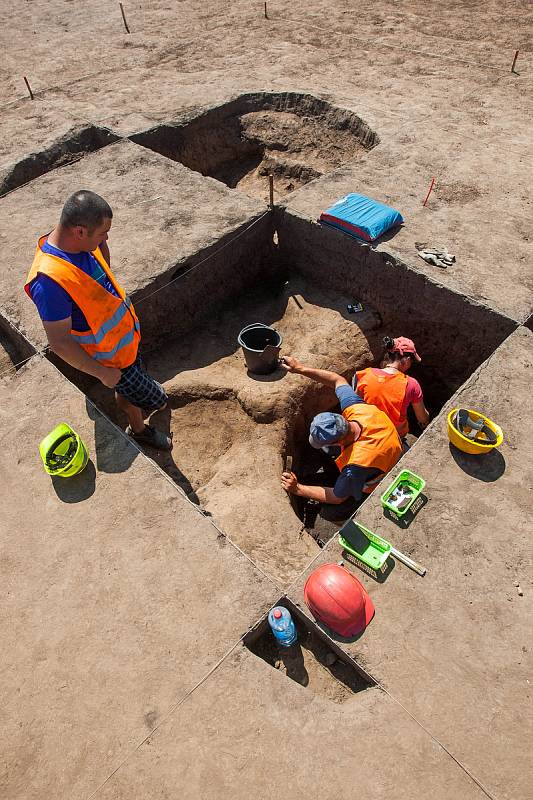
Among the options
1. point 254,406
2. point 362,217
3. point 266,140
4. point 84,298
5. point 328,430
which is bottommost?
point 254,406

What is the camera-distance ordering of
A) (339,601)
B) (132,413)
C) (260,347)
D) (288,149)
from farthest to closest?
(288,149) < (260,347) < (132,413) < (339,601)

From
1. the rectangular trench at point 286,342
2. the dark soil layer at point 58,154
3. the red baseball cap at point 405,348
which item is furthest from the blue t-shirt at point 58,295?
the dark soil layer at point 58,154

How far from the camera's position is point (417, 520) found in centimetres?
337

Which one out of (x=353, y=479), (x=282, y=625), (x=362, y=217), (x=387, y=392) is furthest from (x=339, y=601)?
(x=362, y=217)

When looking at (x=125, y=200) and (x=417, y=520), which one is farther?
(x=125, y=200)

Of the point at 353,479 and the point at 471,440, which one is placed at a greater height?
the point at 471,440

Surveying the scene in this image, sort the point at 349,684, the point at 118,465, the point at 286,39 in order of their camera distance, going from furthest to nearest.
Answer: the point at 286,39 < the point at 118,465 < the point at 349,684

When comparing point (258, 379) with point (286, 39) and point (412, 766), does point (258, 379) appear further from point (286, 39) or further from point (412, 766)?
point (286, 39)

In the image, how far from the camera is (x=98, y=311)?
11.6ft

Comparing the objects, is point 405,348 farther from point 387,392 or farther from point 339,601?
point 339,601

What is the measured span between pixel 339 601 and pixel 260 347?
10.7 ft

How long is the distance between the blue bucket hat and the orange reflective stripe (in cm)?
19

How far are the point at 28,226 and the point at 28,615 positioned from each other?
4.62 m

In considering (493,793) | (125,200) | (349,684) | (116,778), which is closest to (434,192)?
(125,200)
